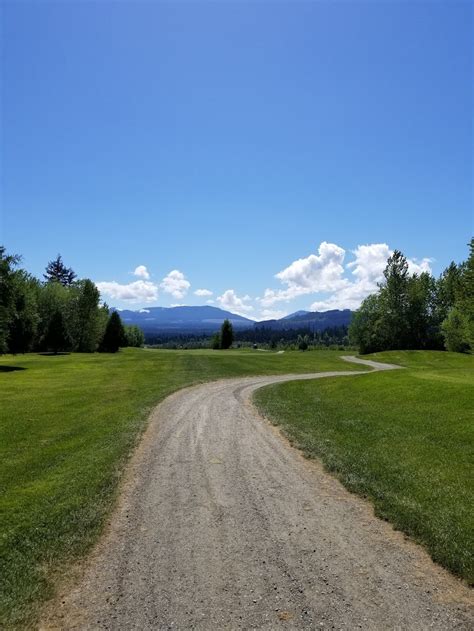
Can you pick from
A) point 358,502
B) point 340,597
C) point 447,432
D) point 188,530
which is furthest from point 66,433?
point 447,432

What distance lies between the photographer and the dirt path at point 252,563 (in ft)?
18.8

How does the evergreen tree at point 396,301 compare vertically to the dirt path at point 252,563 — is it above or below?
above

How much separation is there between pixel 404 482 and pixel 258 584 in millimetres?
6138

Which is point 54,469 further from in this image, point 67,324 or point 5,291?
point 67,324

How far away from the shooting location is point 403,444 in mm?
14805

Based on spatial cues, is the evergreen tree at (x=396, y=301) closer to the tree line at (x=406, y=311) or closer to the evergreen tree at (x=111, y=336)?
the tree line at (x=406, y=311)

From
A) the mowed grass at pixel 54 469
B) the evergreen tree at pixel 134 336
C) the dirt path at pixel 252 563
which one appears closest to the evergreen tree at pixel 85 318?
the evergreen tree at pixel 134 336

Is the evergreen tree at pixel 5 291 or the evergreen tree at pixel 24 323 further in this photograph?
the evergreen tree at pixel 24 323

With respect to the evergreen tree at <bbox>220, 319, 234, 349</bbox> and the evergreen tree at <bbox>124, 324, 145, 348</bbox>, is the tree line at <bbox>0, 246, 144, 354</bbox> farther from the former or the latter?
the evergreen tree at <bbox>124, 324, 145, 348</bbox>

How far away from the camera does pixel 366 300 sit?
100188mm

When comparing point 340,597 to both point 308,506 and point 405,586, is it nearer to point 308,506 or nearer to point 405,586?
point 405,586

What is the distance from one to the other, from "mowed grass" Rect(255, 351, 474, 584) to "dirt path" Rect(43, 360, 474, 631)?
0.65 meters

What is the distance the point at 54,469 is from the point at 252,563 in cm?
762

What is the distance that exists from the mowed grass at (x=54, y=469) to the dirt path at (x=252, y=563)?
0.61 m
